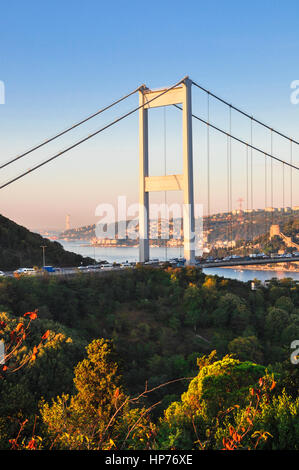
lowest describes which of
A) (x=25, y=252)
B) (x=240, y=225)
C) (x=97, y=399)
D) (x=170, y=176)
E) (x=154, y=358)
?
(x=154, y=358)

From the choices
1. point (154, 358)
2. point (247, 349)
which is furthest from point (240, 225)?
point (154, 358)

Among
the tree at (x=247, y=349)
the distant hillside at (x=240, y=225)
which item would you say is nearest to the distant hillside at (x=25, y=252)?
the distant hillside at (x=240, y=225)

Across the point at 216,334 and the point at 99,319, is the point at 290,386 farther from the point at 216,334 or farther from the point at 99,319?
the point at 99,319

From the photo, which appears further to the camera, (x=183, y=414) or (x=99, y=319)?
(x=99, y=319)

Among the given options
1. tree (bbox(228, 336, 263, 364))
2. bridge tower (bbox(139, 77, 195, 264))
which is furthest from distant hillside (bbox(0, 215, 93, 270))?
tree (bbox(228, 336, 263, 364))

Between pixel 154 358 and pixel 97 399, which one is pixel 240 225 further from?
pixel 97 399
